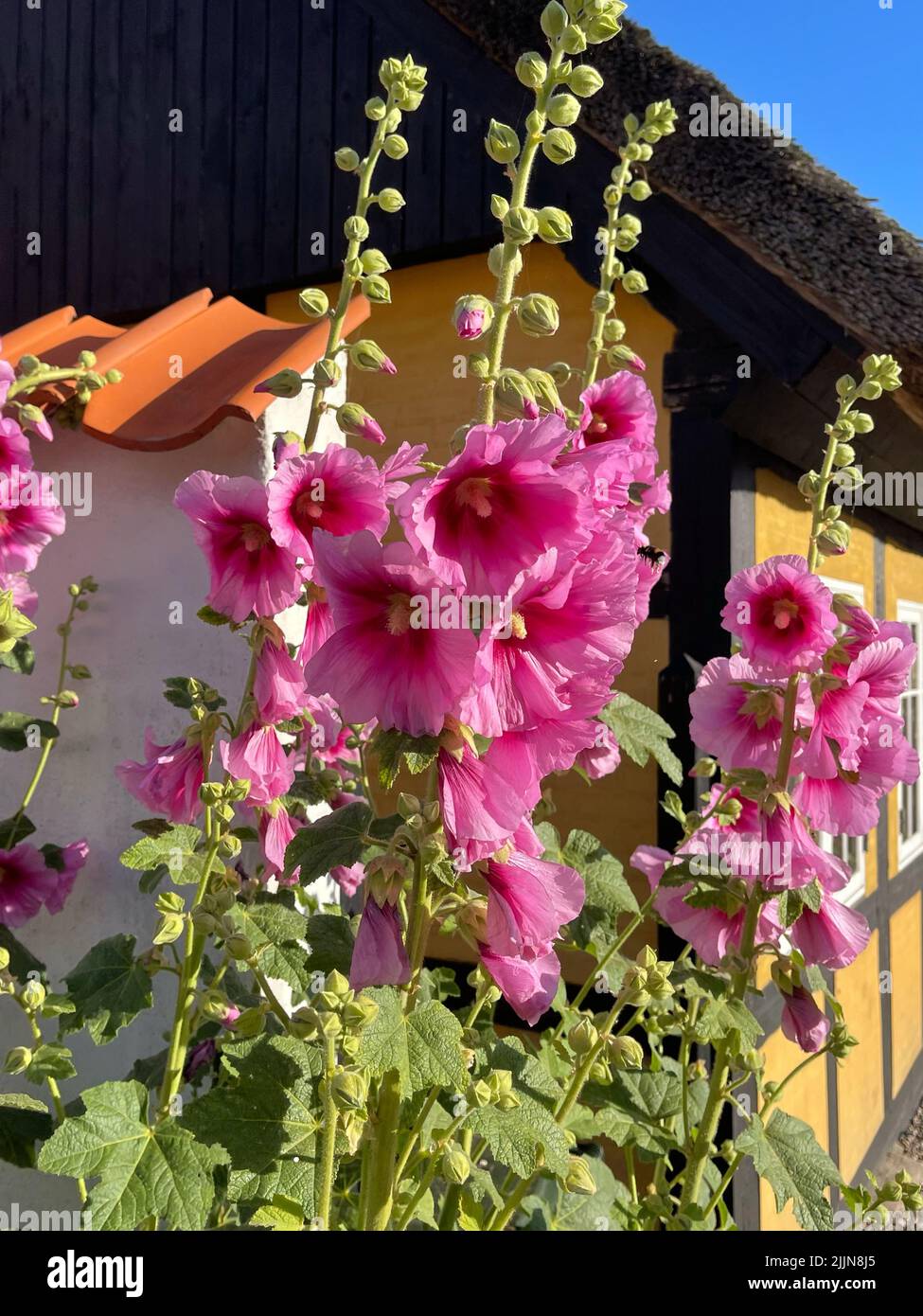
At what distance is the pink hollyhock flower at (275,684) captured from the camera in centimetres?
89

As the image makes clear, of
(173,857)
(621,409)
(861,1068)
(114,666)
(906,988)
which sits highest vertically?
(621,409)

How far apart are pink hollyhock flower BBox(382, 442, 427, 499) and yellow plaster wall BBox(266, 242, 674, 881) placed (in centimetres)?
178

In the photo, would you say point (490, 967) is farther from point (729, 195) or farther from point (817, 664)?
point (729, 195)

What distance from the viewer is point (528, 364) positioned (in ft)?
9.70

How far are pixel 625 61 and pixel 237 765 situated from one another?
231 centimetres

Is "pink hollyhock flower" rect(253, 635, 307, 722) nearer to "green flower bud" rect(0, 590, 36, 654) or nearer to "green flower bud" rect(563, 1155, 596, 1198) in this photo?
"green flower bud" rect(0, 590, 36, 654)

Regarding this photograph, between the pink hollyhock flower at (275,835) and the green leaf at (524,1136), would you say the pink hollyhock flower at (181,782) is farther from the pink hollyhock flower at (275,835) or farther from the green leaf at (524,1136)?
the green leaf at (524,1136)

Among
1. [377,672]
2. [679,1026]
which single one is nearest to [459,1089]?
[377,672]

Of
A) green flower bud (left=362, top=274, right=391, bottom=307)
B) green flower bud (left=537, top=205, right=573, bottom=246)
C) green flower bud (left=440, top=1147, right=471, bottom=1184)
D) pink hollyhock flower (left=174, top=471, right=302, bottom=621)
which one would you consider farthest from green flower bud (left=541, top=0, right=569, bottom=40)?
green flower bud (left=440, top=1147, right=471, bottom=1184)

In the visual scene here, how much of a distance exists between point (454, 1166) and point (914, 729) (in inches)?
183

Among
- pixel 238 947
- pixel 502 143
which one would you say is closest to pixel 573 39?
pixel 502 143

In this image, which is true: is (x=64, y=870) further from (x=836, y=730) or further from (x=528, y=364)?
(x=528, y=364)

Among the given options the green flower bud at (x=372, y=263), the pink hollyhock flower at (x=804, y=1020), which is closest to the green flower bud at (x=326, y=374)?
the green flower bud at (x=372, y=263)

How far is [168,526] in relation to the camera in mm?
1885
